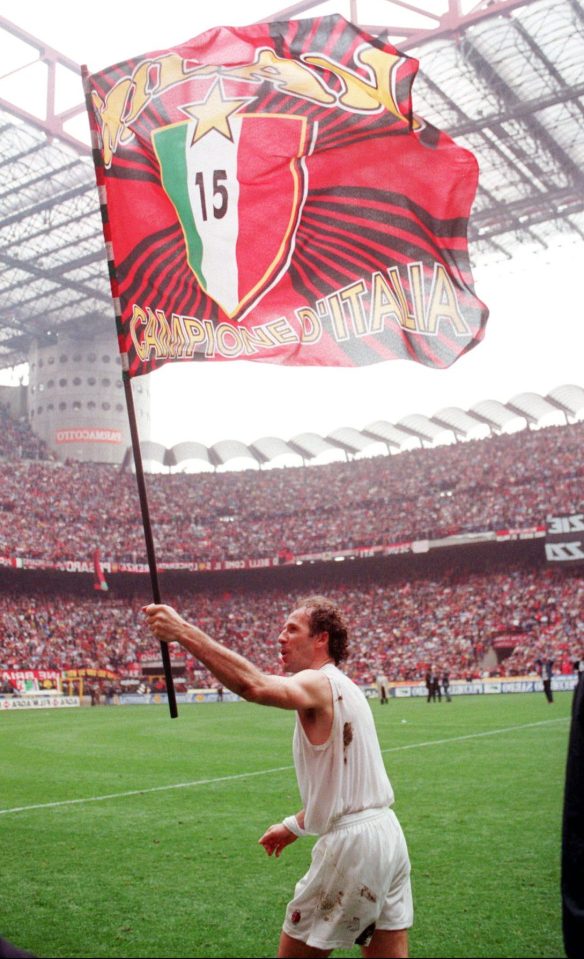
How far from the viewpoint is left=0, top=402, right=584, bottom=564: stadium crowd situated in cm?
5381

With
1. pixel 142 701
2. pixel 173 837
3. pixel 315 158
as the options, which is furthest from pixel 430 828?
pixel 142 701

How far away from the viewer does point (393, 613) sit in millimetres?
53375

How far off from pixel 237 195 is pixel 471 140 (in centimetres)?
3708

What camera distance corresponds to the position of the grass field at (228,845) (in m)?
6.77

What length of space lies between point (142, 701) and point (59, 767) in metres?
27.4

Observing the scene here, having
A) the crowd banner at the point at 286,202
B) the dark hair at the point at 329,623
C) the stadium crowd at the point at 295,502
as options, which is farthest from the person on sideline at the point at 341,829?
the stadium crowd at the point at 295,502

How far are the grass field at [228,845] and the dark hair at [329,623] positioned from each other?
3013 mm

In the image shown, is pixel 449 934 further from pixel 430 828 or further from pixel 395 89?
pixel 395 89

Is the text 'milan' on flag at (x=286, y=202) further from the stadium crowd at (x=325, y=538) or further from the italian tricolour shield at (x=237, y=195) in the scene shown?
the stadium crowd at (x=325, y=538)

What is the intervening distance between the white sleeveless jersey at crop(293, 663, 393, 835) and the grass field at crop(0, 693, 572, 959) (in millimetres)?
2711

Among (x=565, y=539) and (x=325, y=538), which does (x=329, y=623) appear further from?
(x=325, y=538)

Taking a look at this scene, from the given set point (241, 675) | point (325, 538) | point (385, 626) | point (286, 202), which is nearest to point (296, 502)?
point (325, 538)

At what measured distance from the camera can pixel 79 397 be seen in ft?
227

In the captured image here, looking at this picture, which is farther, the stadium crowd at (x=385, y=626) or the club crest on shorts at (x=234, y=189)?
the stadium crowd at (x=385, y=626)
